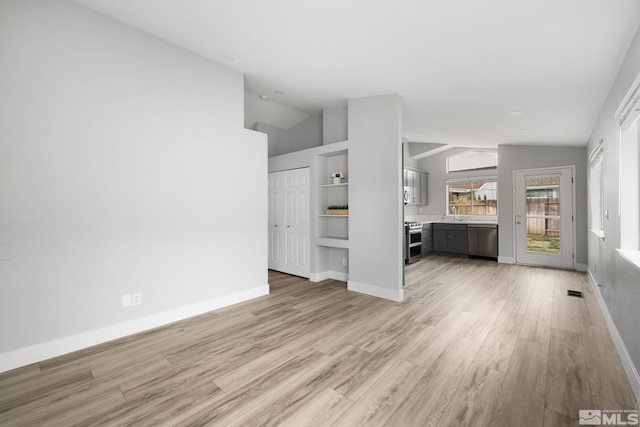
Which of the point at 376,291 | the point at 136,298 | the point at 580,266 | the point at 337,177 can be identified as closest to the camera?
the point at 136,298

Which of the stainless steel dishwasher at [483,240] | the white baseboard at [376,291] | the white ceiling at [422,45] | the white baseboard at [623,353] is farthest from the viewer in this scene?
the stainless steel dishwasher at [483,240]

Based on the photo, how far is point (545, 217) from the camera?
6016 millimetres

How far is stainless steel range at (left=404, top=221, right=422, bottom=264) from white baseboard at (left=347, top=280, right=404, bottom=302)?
2.35m

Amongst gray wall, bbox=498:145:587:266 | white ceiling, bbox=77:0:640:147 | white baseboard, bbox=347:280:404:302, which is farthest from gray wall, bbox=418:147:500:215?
→ white baseboard, bbox=347:280:404:302

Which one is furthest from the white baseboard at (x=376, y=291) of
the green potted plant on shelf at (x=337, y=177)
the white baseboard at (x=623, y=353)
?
the white baseboard at (x=623, y=353)

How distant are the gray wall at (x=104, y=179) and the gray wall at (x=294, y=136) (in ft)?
6.56

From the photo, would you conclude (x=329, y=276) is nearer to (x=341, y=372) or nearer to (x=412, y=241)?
(x=412, y=241)

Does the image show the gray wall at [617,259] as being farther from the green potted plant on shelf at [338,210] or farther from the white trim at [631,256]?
the green potted plant on shelf at [338,210]

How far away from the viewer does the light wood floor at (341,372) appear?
5.67ft

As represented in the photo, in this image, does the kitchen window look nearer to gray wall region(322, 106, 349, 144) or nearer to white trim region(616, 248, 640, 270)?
gray wall region(322, 106, 349, 144)

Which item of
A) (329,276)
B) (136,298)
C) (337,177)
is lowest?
(329,276)

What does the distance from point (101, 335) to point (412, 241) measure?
223 inches

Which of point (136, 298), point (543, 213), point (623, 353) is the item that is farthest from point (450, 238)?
point (136, 298)

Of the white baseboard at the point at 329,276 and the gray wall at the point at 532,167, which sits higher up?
the gray wall at the point at 532,167
